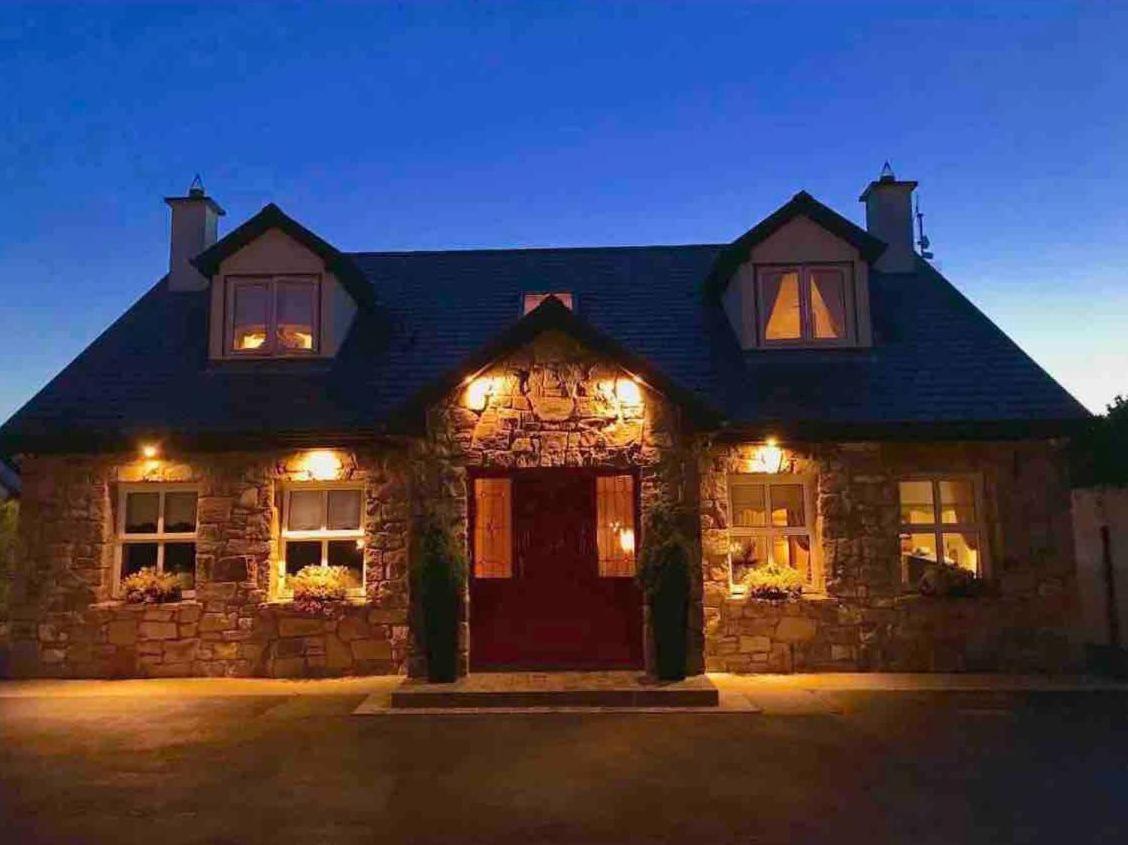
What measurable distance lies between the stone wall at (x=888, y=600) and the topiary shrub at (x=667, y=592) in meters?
1.19

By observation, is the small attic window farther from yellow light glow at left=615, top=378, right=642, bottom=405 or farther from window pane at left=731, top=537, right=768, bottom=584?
window pane at left=731, top=537, right=768, bottom=584

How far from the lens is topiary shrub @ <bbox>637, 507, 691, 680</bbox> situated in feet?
30.1

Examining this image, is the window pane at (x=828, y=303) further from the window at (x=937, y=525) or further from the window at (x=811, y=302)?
the window at (x=937, y=525)

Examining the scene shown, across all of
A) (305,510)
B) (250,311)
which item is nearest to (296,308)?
(250,311)

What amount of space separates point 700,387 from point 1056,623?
18.2 feet

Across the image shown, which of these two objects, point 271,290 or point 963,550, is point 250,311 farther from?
point 963,550

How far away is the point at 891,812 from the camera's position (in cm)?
541

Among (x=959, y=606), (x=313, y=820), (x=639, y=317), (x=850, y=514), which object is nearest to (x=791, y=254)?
(x=639, y=317)

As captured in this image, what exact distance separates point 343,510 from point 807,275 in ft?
25.4

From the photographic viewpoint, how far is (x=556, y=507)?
400 inches

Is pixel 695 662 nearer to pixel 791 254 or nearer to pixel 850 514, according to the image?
pixel 850 514

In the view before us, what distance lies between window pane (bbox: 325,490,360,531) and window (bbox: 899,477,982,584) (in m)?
7.46

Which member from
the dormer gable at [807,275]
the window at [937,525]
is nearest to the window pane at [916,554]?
the window at [937,525]

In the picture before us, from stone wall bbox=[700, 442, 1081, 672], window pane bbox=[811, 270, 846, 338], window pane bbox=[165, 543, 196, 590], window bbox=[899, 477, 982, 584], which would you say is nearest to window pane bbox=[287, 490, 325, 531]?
window pane bbox=[165, 543, 196, 590]
